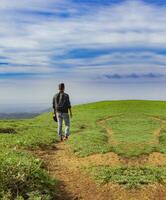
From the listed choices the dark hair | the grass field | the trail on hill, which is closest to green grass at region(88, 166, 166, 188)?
the grass field

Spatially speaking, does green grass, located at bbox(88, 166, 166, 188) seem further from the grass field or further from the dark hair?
the dark hair

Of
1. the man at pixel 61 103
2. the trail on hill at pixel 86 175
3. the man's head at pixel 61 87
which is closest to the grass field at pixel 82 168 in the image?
the trail on hill at pixel 86 175

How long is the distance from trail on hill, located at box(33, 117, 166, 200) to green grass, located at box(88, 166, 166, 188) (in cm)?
35

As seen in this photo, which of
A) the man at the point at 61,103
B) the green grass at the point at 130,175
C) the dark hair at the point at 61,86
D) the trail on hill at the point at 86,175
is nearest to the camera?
the trail on hill at the point at 86,175

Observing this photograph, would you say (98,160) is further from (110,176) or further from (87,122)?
(87,122)

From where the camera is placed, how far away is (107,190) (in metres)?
16.2

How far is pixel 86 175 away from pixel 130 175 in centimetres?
197

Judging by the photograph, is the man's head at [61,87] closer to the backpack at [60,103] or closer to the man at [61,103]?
the man at [61,103]

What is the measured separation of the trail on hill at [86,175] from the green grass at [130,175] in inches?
13.9

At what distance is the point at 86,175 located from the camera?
723 inches

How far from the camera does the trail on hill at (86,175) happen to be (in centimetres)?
1562

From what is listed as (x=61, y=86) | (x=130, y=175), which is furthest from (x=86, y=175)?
(x=61, y=86)

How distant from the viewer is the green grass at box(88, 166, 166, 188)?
16.9 metres

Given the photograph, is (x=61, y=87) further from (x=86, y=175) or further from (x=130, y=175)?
(x=130, y=175)
